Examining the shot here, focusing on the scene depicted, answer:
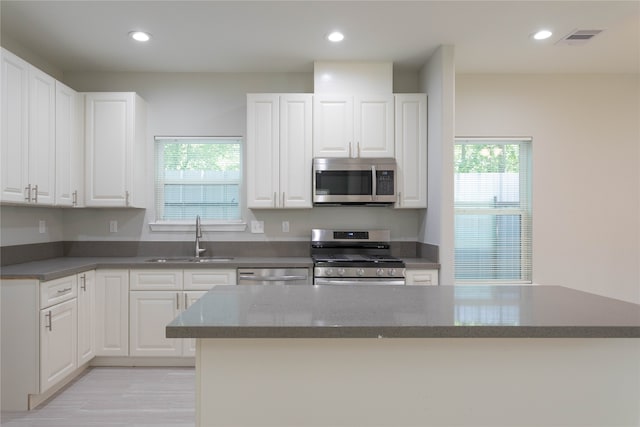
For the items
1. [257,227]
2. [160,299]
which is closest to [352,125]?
[257,227]

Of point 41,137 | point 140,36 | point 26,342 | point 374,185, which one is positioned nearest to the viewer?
point 26,342

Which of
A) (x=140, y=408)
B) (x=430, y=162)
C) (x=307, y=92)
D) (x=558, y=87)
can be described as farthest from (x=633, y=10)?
(x=140, y=408)

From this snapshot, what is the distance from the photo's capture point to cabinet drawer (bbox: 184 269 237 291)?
3334mm

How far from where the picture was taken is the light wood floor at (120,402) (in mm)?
2500

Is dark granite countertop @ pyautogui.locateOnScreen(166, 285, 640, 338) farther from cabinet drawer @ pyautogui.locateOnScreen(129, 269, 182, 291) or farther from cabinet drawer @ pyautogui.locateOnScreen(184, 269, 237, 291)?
cabinet drawer @ pyautogui.locateOnScreen(129, 269, 182, 291)

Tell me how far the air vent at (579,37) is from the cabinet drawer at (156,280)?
11.9 ft

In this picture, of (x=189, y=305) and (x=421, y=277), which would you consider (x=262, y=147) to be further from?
(x=421, y=277)

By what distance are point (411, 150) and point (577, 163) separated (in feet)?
5.89

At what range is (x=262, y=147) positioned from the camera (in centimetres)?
360

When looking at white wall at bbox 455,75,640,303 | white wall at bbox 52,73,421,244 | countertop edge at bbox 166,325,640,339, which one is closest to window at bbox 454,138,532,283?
white wall at bbox 455,75,640,303

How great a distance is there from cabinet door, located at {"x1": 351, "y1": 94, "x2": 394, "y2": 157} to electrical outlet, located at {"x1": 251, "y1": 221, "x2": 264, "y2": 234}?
3.69ft

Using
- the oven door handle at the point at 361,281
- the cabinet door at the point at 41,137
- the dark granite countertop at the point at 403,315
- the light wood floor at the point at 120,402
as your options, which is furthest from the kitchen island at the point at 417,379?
the cabinet door at the point at 41,137

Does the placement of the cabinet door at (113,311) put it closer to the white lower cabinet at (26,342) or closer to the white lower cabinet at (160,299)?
the white lower cabinet at (160,299)

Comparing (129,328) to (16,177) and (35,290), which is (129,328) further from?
(16,177)
